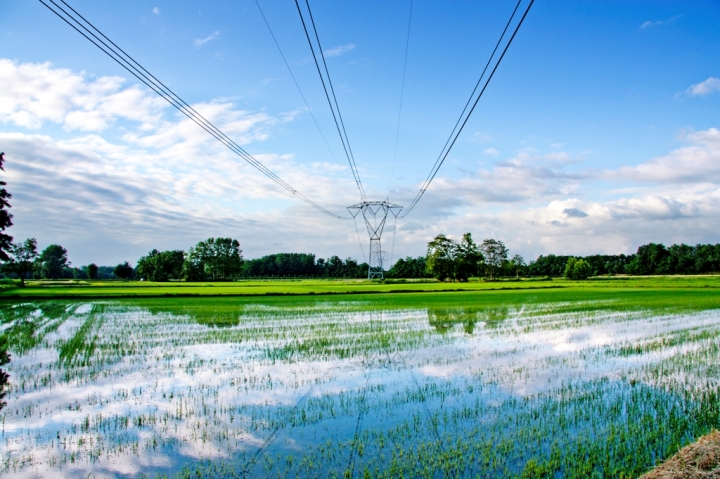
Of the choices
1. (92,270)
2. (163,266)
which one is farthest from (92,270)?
(163,266)

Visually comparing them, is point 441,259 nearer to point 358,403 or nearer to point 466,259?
point 466,259

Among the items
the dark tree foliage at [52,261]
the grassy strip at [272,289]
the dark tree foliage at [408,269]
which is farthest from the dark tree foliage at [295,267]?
the grassy strip at [272,289]

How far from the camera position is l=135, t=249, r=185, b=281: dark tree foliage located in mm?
122438

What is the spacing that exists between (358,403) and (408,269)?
5564 inches

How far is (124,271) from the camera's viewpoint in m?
151

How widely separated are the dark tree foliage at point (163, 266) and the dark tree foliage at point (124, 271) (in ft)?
69.3

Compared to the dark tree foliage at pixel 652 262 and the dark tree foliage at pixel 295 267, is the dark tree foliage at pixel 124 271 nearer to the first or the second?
the dark tree foliage at pixel 295 267

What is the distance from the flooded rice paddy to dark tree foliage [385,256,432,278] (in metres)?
130

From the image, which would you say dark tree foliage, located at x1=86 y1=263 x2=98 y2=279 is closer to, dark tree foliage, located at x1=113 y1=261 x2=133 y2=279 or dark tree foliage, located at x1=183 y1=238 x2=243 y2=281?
dark tree foliage, located at x1=113 y1=261 x2=133 y2=279

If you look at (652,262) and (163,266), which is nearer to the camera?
(163,266)

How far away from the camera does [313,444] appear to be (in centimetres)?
696

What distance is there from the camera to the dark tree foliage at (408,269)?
148250 millimetres

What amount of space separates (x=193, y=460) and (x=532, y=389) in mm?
7052

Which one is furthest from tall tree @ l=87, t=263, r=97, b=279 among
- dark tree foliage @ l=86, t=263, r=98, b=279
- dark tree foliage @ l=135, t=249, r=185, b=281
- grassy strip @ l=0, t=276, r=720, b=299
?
grassy strip @ l=0, t=276, r=720, b=299
